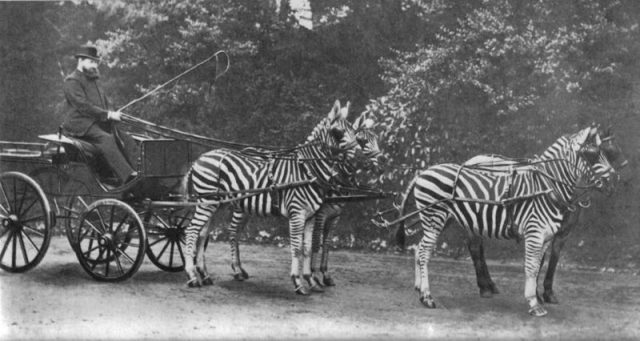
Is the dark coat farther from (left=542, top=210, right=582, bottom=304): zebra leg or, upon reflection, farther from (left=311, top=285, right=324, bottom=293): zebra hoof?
(left=542, top=210, right=582, bottom=304): zebra leg

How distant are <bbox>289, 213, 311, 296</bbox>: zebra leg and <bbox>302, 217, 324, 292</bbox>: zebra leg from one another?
79 millimetres

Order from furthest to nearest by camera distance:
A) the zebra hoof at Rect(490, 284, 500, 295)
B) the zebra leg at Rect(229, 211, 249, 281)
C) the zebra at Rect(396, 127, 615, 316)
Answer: the zebra leg at Rect(229, 211, 249, 281), the zebra hoof at Rect(490, 284, 500, 295), the zebra at Rect(396, 127, 615, 316)

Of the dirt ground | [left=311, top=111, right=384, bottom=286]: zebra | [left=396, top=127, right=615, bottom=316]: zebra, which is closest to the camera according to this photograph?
the dirt ground

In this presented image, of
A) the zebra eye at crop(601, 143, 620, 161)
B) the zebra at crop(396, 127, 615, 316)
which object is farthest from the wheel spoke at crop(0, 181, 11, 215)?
the zebra eye at crop(601, 143, 620, 161)

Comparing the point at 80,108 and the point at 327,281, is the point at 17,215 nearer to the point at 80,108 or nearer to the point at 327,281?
the point at 80,108

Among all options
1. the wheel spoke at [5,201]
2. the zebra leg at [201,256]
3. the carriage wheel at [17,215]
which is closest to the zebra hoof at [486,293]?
the zebra leg at [201,256]

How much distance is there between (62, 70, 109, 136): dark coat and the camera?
363 inches

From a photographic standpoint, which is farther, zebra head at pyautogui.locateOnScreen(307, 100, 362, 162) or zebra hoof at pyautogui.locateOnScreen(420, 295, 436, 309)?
zebra head at pyautogui.locateOnScreen(307, 100, 362, 162)

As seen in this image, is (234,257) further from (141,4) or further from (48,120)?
(48,120)

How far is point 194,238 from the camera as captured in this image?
358 inches

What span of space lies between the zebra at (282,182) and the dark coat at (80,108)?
1413mm

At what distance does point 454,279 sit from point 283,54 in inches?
209

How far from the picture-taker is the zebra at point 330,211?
8781 mm

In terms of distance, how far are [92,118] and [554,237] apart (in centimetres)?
599
